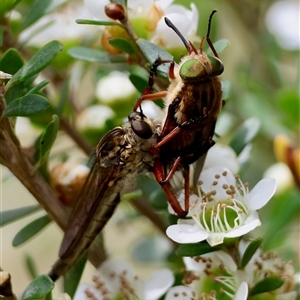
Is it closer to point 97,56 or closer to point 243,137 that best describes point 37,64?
point 97,56

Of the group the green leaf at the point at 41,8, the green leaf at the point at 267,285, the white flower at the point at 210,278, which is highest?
the green leaf at the point at 41,8

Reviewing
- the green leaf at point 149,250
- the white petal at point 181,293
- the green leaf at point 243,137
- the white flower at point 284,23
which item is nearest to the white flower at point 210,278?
the white petal at point 181,293

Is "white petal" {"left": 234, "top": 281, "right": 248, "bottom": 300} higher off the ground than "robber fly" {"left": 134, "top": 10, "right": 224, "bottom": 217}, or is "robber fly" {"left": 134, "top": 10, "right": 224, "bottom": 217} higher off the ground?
"robber fly" {"left": 134, "top": 10, "right": 224, "bottom": 217}

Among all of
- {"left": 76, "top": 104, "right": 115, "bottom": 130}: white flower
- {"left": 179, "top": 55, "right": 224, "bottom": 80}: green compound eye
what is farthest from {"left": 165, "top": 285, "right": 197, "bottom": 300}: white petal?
{"left": 76, "top": 104, "right": 115, "bottom": 130}: white flower

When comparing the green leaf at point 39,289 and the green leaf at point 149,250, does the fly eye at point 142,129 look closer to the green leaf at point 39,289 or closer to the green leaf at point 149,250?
the green leaf at point 39,289

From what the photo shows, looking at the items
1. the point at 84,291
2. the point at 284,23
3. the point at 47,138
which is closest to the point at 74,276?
the point at 84,291

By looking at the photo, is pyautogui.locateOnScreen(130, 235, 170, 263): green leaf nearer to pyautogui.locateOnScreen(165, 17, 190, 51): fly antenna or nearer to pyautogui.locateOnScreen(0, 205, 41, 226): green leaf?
pyautogui.locateOnScreen(0, 205, 41, 226): green leaf
